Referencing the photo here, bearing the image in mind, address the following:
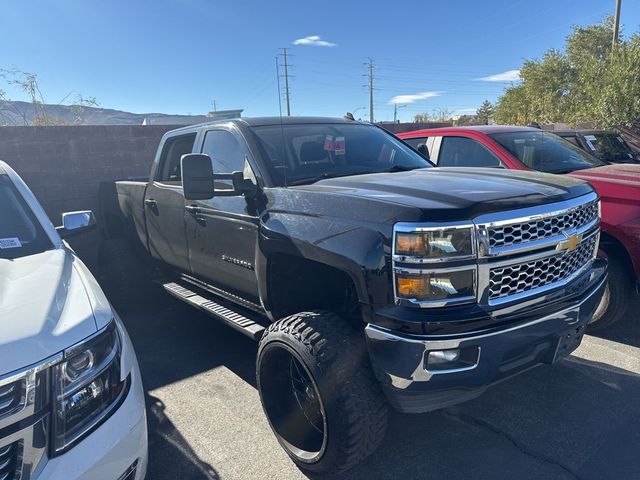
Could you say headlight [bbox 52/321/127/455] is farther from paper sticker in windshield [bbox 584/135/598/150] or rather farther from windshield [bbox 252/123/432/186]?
paper sticker in windshield [bbox 584/135/598/150]

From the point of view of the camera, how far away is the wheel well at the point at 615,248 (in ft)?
13.1

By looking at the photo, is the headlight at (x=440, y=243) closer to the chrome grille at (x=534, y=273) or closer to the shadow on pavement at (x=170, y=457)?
the chrome grille at (x=534, y=273)

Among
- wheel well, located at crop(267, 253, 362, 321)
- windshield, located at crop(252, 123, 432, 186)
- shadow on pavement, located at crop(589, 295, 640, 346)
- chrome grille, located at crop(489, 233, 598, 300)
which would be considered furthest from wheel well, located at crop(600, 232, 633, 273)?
wheel well, located at crop(267, 253, 362, 321)

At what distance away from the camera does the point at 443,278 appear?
2141 mm

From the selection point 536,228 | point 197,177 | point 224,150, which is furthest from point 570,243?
point 224,150

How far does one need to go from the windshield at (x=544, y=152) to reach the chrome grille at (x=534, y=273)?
8.30 feet

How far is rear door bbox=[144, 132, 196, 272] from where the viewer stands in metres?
4.10

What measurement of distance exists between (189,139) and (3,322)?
2797 millimetres

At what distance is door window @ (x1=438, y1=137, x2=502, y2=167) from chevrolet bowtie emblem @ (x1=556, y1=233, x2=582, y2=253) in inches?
105

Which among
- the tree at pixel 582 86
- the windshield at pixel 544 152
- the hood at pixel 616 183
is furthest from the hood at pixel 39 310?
the tree at pixel 582 86

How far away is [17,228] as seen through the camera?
2945mm

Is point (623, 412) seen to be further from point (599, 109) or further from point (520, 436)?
point (599, 109)

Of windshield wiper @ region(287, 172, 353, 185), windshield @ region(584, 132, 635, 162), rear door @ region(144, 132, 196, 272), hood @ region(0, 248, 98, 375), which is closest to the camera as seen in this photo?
hood @ region(0, 248, 98, 375)

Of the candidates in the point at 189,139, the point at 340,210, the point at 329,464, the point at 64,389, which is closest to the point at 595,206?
the point at 340,210
